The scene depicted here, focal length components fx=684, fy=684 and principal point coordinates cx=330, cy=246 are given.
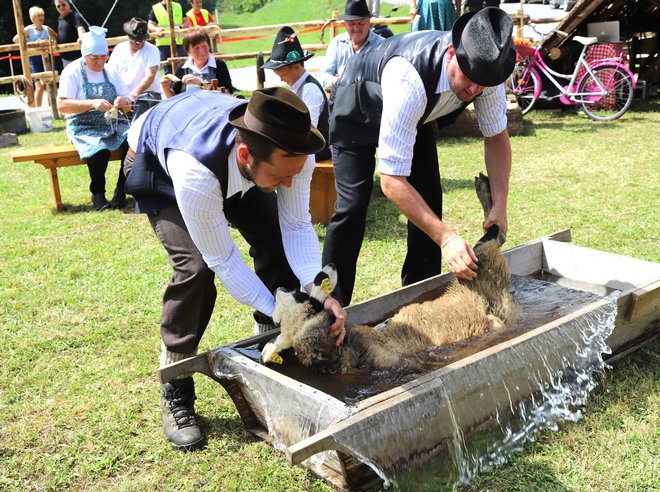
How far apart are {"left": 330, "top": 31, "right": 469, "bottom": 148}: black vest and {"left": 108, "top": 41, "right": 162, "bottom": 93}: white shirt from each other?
478cm

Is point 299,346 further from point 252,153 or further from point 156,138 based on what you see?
point 156,138

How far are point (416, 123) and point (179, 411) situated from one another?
193cm

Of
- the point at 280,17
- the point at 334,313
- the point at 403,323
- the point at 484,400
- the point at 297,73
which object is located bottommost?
the point at 484,400

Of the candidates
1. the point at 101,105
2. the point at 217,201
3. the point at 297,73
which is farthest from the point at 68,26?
the point at 217,201

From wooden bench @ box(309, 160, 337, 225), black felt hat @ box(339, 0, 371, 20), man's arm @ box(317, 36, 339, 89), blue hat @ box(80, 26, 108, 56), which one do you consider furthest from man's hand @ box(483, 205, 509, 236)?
blue hat @ box(80, 26, 108, 56)

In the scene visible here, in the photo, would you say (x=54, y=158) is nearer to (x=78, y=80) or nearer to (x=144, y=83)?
(x=78, y=80)

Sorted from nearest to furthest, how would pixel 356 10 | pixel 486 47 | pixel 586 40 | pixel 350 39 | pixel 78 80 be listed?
1. pixel 486 47
2. pixel 356 10
3. pixel 78 80
4. pixel 350 39
5. pixel 586 40

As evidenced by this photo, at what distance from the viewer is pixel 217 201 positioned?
9.79 ft

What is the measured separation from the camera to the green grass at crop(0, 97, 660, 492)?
10.4 feet

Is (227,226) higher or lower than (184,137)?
lower

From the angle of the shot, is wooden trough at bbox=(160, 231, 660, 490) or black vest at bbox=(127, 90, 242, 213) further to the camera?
black vest at bbox=(127, 90, 242, 213)

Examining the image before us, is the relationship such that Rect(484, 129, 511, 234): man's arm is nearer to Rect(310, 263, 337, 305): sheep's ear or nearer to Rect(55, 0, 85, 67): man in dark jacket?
Rect(310, 263, 337, 305): sheep's ear

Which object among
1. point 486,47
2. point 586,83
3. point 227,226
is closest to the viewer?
point 227,226

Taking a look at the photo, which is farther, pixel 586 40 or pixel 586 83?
pixel 586 40
